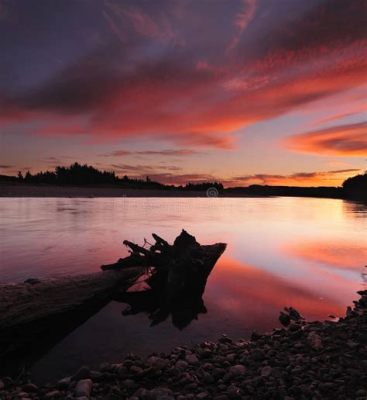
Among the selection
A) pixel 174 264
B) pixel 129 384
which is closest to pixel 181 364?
pixel 129 384

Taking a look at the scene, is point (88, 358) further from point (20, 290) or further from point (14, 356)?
point (20, 290)

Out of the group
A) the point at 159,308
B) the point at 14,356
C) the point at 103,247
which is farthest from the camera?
the point at 103,247

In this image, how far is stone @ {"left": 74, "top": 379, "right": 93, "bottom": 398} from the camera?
6.37 m

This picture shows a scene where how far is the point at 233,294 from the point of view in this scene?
14.6m

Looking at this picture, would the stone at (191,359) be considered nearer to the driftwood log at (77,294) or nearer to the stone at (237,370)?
the stone at (237,370)

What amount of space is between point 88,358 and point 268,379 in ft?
14.2

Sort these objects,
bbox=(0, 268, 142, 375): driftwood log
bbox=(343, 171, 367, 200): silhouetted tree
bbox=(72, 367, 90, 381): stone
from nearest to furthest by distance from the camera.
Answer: bbox=(72, 367, 90, 381): stone → bbox=(0, 268, 142, 375): driftwood log → bbox=(343, 171, 367, 200): silhouetted tree

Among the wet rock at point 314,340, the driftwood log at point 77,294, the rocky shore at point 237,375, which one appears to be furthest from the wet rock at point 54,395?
the wet rock at point 314,340

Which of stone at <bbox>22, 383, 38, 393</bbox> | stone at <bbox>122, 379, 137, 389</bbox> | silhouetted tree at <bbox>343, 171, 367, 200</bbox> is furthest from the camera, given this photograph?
silhouetted tree at <bbox>343, 171, 367, 200</bbox>

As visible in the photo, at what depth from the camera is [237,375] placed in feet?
22.2

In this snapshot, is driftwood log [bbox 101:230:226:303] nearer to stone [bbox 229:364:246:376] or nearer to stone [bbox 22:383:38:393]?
stone [bbox 229:364:246:376]

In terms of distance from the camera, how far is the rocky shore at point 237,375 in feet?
19.6

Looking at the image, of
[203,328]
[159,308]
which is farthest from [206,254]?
[203,328]

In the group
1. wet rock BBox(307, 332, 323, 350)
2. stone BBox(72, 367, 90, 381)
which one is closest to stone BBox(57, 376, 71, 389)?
stone BBox(72, 367, 90, 381)
